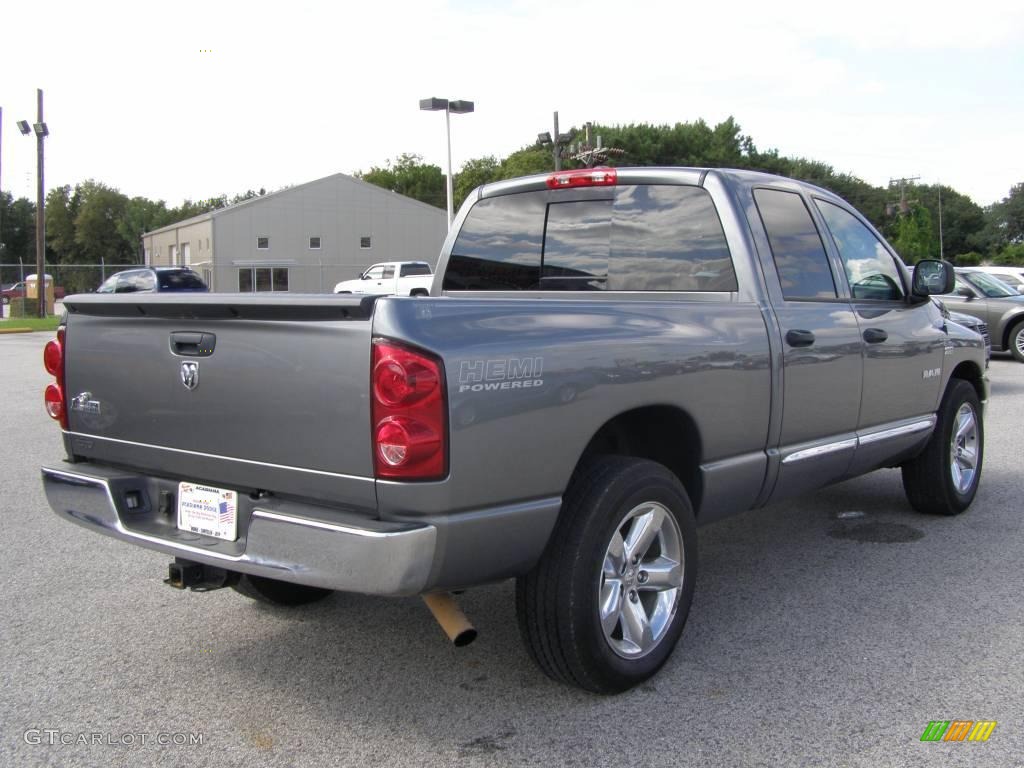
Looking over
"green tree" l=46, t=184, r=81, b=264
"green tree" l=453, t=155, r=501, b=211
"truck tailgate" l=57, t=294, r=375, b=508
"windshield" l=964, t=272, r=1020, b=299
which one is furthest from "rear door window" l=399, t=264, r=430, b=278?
"green tree" l=46, t=184, r=81, b=264

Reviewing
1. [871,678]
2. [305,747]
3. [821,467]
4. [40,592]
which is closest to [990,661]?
[871,678]

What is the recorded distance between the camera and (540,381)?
3.16 m

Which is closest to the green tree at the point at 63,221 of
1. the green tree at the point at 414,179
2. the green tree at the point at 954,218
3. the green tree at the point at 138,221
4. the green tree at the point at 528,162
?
the green tree at the point at 138,221

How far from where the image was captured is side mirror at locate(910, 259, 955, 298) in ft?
17.8

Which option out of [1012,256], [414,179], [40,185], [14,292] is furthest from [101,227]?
[1012,256]

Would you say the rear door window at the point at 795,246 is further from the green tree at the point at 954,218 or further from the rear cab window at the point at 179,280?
the green tree at the point at 954,218

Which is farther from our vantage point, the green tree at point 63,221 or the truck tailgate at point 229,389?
the green tree at point 63,221

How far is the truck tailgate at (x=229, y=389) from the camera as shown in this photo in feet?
9.70

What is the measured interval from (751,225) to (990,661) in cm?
205

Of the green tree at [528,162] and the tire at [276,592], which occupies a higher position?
the green tree at [528,162]

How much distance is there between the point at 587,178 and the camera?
4.64m

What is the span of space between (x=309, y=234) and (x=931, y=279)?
5192cm

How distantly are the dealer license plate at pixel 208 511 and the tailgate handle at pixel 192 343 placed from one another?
453 mm

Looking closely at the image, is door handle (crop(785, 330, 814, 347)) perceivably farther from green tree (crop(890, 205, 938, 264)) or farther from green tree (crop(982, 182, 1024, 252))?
green tree (crop(982, 182, 1024, 252))
